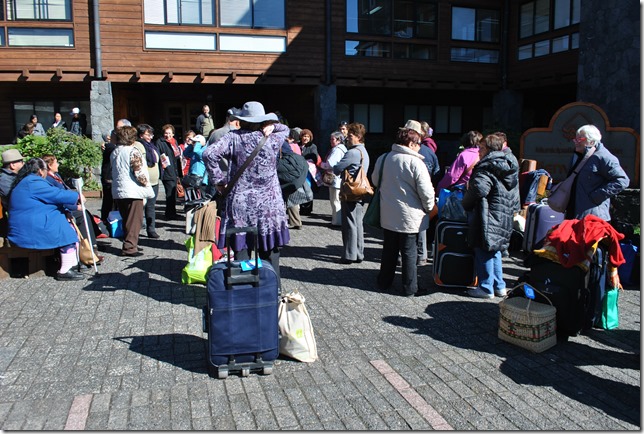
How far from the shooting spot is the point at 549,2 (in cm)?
1867

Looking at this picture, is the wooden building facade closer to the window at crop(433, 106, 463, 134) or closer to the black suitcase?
the window at crop(433, 106, 463, 134)

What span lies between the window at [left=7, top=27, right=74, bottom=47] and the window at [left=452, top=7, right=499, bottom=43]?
12.1 metres

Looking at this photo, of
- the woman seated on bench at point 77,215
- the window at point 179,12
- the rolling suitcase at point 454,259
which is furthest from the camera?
the window at point 179,12

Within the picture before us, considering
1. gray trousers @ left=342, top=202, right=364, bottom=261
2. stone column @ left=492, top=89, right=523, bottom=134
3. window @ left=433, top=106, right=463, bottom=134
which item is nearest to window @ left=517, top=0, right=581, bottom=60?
stone column @ left=492, top=89, right=523, bottom=134

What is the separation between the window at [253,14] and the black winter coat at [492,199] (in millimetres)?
12484

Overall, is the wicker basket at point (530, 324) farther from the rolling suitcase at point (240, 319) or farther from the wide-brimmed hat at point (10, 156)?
the wide-brimmed hat at point (10, 156)

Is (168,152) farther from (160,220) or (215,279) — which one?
(215,279)

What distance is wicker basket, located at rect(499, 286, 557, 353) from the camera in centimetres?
467

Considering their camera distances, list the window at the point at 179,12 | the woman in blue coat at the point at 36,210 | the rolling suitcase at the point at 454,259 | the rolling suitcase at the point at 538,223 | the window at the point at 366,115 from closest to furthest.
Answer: the rolling suitcase at the point at 454,259, the woman in blue coat at the point at 36,210, the rolling suitcase at the point at 538,223, the window at the point at 179,12, the window at the point at 366,115

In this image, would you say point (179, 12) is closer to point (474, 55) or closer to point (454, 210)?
point (474, 55)

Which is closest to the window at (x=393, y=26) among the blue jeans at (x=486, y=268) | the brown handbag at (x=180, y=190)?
the brown handbag at (x=180, y=190)

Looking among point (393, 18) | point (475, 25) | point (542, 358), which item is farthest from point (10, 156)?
point (475, 25)

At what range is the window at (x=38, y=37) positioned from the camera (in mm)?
15602

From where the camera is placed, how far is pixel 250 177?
5.17 meters
